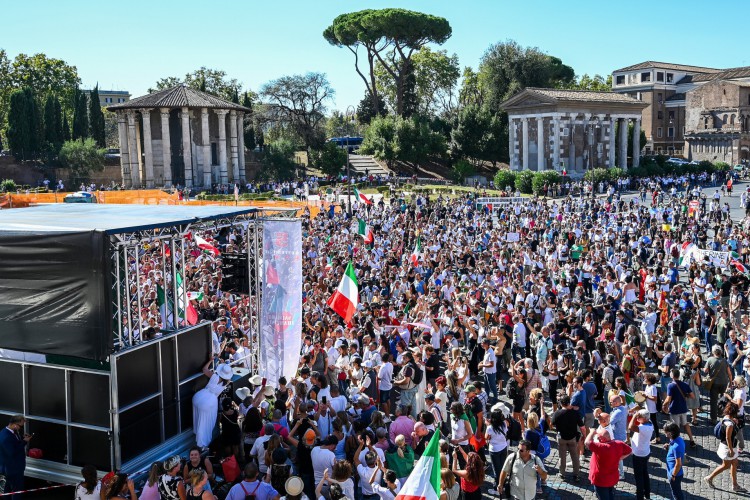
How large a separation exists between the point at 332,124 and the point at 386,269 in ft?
279

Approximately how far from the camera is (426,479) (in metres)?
7.11

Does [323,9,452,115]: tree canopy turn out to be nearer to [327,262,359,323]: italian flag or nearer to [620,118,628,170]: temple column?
[620,118,628,170]: temple column

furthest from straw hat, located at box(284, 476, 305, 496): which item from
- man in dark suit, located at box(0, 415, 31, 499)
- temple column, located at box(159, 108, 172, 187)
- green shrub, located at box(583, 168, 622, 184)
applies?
temple column, located at box(159, 108, 172, 187)

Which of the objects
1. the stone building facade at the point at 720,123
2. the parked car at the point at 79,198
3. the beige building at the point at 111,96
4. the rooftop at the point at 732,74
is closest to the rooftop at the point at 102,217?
the parked car at the point at 79,198

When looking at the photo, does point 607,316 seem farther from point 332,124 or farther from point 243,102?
point 332,124

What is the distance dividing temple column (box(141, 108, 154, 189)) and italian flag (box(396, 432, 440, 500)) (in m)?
56.1

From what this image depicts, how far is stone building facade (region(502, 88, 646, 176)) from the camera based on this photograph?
195ft

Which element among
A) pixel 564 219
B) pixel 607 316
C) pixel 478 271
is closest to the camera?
pixel 607 316

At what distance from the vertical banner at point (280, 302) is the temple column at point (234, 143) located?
52732 mm

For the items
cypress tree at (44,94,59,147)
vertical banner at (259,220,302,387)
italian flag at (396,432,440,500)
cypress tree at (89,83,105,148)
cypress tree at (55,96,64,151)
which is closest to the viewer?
→ italian flag at (396,432,440,500)

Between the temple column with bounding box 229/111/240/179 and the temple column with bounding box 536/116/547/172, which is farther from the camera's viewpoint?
the temple column with bounding box 229/111/240/179

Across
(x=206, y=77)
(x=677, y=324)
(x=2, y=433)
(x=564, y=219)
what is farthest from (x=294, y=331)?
(x=206, y=77)

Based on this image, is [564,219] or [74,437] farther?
[564,219]

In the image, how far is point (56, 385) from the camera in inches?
372
